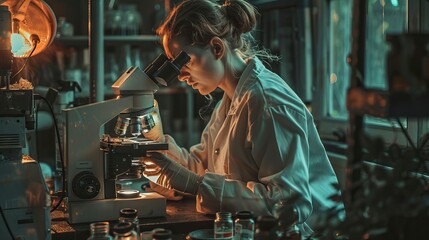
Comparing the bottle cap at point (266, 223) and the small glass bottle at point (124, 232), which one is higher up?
the bottle cap at point (266, 223)

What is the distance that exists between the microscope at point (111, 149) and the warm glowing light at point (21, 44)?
0.29 metres

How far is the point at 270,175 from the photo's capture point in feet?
6.97

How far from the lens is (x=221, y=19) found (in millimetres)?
2316

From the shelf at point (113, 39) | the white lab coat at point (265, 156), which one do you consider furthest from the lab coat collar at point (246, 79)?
the shelf at point (113, 39)

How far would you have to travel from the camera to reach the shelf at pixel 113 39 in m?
4.56

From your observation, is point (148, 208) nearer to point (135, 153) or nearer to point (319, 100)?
point (135, 153)

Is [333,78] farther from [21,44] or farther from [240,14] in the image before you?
[21,44]

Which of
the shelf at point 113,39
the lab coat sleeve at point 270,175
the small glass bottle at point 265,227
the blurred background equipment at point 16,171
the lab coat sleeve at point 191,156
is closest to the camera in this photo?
the small glass bottle at point 265,227

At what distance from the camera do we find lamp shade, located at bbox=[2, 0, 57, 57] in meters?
2.17

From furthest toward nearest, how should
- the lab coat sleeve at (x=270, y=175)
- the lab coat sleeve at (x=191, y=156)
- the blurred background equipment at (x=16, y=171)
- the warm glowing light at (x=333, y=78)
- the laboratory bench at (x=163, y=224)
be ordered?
the warm glowing light at (x=333, y=78)
the lab coat sleeve at (x=191, y=156)
the lab coat sleeve at (x=270, y=175)
the laboratory bench at (x=163, y=224)
the blurred background equipment at (x=16, y=171)

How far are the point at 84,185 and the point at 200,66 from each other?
0.58 metres

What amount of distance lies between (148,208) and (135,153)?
19 centimetres

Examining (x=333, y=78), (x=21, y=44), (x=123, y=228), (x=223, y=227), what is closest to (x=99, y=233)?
(x=123, y=228)

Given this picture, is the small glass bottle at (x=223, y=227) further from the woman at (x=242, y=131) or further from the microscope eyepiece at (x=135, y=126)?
the microscope eyepiece at (x=135, y=126)
